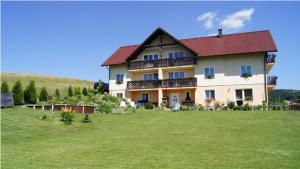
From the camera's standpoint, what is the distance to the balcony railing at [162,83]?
33.7 metres

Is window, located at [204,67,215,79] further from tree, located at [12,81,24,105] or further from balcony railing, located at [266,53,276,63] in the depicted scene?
tree, located at [12,81,24,105]

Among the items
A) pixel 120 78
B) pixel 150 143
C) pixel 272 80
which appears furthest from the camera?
pixel 120 78

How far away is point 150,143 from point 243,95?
2178cm

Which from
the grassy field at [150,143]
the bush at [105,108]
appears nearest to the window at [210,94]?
the bush at [105,108]

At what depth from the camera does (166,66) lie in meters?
35.1

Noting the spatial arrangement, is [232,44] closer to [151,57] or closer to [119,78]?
[151,57]

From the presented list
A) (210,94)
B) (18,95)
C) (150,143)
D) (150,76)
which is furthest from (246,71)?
(18,95)

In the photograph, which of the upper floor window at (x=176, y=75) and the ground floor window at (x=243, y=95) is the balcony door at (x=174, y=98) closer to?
the upper floor window at (x=176, y=75)

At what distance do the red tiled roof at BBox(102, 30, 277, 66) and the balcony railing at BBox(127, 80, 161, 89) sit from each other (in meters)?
3.37

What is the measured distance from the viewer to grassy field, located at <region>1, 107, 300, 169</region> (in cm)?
911

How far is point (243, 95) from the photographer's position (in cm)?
3170

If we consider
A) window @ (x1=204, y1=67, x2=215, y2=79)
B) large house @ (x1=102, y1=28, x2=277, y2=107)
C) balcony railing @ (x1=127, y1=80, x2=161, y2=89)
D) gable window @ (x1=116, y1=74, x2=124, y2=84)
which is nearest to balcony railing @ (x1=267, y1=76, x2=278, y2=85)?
large house @ (x1=102, y1=28, x2=277, y2=107)

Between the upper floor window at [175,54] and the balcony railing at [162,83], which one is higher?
the upper floor window at [175,54]

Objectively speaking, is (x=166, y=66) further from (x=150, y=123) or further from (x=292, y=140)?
(x=292, y=140)
